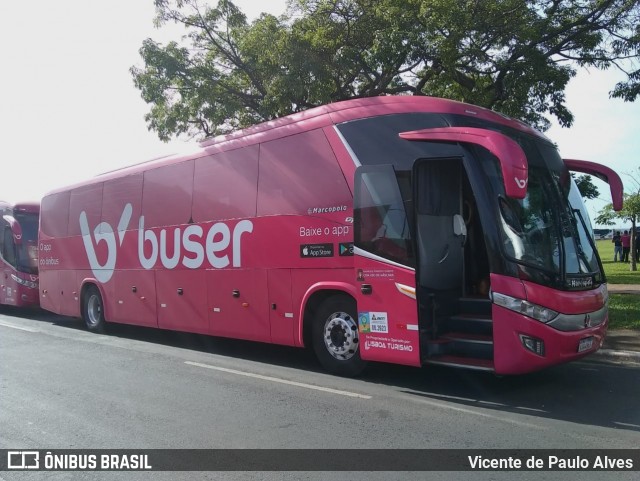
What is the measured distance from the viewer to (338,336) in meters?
7.94

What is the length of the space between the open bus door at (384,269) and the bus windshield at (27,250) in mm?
13842

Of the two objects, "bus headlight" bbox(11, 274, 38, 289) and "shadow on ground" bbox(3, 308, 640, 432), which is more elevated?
"bus headlight" bbox(11, 274, 38, 289)

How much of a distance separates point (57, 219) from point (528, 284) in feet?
41.7

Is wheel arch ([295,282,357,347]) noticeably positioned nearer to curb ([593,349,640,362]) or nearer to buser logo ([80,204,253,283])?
buser logo ([80,204,253,283])

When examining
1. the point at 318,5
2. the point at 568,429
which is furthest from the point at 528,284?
the point at 318,5

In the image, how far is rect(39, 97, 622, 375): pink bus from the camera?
254 inches

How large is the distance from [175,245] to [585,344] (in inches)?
286

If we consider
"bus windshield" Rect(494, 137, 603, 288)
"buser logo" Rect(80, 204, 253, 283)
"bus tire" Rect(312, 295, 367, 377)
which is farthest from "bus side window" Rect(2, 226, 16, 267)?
"bus windshield" Rect(494, 137, 603, 288)

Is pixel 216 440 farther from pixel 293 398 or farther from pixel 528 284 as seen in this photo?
pixel 528 284

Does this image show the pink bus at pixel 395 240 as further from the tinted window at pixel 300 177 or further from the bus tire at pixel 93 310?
the bus tire at pixel 93 310

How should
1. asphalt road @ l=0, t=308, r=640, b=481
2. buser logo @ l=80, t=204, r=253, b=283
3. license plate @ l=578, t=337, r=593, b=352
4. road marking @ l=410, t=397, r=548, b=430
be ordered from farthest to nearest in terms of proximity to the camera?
buser logo @ l=80, t=204, r=253, b=283 → license plate @ l=578, t=337, r=593, b=352 → road marking @ l=410, t=397, r=548, b=430 → asphalt road @ l=0, t=308, r=640, b=481

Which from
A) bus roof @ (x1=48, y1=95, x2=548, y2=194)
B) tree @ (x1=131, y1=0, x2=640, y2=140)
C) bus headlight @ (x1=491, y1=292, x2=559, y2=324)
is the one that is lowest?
bus headlight @ (x1=491, y1=292, x2=559, y2=324)

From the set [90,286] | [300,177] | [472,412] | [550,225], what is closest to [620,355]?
[550,225]

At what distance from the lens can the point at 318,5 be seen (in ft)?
42.4
